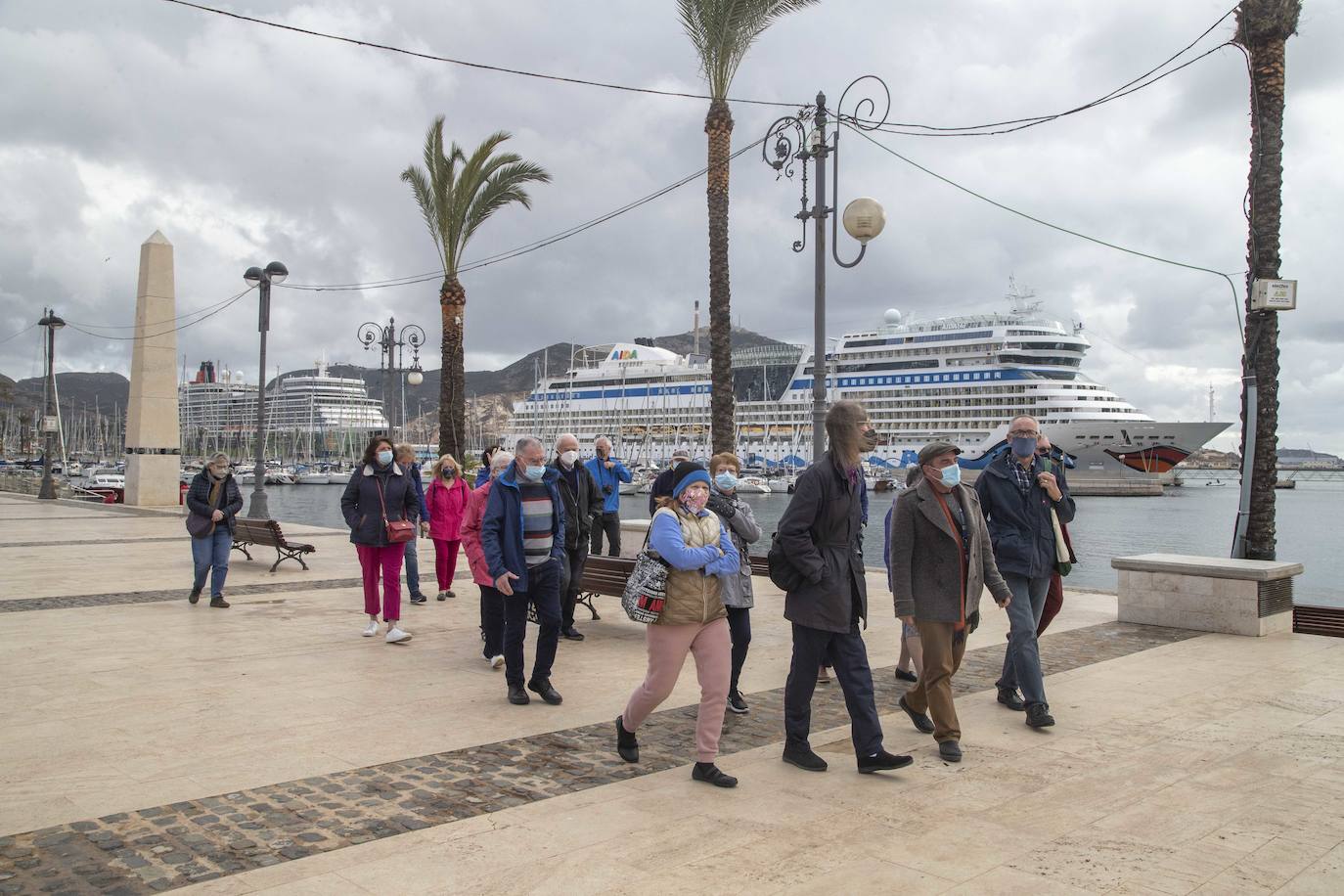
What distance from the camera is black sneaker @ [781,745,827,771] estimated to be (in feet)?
14.7

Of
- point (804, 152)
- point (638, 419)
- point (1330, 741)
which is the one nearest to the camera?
point (1330, 741)

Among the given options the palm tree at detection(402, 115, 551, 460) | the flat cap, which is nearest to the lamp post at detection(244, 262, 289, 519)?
the palm tree at detection(402, 115, 551, 460)

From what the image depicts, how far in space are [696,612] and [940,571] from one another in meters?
1.31

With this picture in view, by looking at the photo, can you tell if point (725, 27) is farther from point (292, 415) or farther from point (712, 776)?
point (292, 415)

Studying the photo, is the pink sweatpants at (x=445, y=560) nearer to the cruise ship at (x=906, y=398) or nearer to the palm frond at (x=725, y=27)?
the palm frond at (x=725, y=27)

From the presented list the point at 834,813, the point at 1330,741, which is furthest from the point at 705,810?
the point at 1330,741

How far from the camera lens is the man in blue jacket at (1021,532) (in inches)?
217

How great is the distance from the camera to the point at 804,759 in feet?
14.8

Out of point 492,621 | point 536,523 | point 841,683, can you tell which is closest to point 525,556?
point 536,523

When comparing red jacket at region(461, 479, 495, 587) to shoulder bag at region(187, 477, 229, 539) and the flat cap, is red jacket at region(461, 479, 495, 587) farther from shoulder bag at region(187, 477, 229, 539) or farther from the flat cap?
shoulder bag at region(187, 477, 229, 539)

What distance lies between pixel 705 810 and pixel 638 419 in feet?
286

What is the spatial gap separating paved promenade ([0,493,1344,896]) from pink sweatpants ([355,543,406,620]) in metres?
0.37

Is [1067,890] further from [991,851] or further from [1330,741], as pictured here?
[1330,741]

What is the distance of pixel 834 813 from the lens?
3.91 metres
